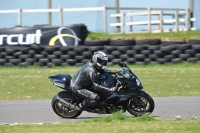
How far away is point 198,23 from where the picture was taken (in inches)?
949

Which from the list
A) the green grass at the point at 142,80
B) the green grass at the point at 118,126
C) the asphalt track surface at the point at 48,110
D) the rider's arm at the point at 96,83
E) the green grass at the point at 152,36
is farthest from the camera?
the green grass at the point at 152,36

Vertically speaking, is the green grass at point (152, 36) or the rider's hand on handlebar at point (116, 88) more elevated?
the green grass at point (152, 36)

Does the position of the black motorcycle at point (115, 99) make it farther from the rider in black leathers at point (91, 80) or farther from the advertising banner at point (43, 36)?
the advertising banner at point (43, 36)

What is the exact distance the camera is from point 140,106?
10.3 meters

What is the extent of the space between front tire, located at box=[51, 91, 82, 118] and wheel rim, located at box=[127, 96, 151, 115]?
933 mm

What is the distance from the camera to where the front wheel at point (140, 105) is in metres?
10.2

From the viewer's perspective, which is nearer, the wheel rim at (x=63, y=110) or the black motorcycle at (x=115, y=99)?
the black motorcycle at (x=115, y=99)

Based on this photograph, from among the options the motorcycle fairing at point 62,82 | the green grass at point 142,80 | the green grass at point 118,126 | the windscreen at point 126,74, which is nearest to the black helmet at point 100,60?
the windscreen at point 126,74

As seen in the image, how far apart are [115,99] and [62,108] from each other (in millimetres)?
978

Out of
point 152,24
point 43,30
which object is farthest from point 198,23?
point 43,30

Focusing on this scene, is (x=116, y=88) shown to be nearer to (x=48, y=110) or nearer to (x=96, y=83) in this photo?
(x=96, y=83)

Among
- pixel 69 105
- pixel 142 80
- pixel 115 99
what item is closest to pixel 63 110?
pixel 69 105

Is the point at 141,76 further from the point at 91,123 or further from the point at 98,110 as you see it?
the point at 91,123

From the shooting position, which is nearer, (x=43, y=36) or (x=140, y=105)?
(x=140, y=105)
